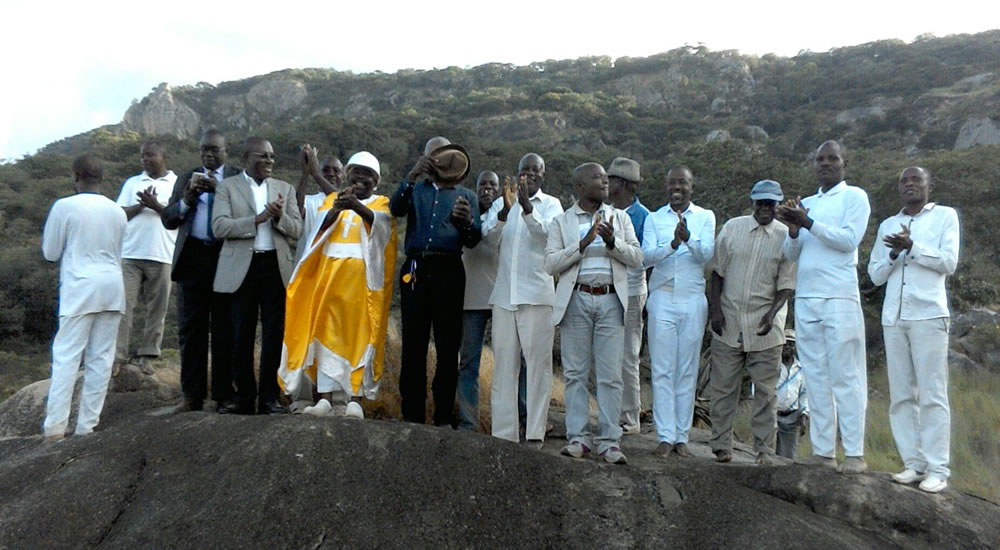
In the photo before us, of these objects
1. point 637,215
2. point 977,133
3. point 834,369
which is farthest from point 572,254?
point 977,133

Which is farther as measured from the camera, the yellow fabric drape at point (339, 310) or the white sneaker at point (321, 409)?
the yellow fabric drape at point (339, 310)

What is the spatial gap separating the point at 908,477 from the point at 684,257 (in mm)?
2099

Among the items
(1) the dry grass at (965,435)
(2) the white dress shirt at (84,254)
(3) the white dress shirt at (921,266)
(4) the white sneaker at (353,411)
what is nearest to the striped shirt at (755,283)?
(3) the white dress shirt at (921,266)

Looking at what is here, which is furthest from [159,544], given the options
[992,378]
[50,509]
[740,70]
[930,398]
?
[740,70]

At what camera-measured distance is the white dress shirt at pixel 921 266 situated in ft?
16.9

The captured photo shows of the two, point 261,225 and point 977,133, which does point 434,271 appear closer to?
point 261,225

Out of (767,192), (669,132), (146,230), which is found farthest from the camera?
(669,132)

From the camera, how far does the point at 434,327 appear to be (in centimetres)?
577

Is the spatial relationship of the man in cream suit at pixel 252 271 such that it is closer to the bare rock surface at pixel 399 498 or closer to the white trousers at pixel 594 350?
the bare rock surface at pixel 399 498

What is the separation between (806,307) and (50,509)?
15.3 feet

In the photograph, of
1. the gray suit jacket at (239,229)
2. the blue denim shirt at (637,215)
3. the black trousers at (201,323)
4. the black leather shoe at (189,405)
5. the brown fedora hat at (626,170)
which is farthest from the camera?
the blue denim shirt at (637,215)

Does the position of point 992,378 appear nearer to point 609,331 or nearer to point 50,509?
point 609,331

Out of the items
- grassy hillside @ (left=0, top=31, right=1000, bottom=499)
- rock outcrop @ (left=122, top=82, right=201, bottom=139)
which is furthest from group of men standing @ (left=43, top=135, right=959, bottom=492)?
rock outcrop @ (left=122, top=82, right=201, bottom=139)

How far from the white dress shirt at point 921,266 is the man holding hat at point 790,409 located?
5.64 feet
